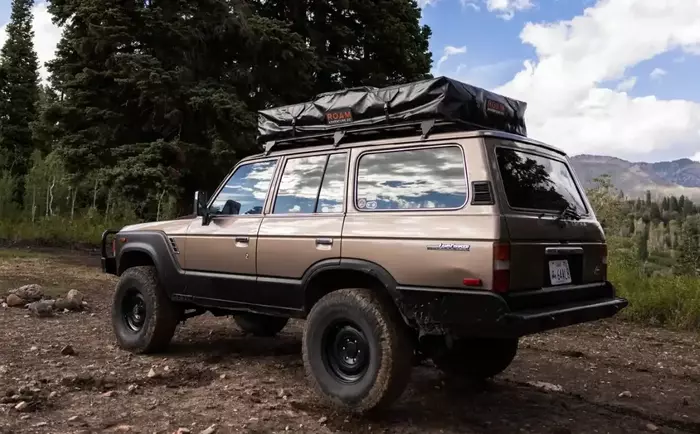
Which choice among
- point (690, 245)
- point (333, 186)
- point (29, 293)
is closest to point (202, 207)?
point (333, 186)

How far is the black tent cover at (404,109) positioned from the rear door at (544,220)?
1.23 feet

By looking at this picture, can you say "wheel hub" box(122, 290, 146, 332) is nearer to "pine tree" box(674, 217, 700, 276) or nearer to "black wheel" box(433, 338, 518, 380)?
"black wheel" box(433, 338, 518, 380)

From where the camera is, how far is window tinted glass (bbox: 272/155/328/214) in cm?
473

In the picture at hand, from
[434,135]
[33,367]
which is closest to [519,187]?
[434,135]

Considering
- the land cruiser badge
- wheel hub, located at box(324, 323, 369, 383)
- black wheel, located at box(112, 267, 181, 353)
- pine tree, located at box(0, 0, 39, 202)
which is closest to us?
the land cruiser badge

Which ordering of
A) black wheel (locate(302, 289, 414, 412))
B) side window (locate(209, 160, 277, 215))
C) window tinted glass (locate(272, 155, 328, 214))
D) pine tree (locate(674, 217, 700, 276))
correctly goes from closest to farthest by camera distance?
black wheel (locate(302, 289, 414, 412)) → window tinted glass (locate(272, 155, 328, 214)) → side window (locate(209, 160, 277, 215)) → pine tree (locate(674, 217, 700, 276))

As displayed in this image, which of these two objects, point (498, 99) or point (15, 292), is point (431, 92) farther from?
point (15, 292)

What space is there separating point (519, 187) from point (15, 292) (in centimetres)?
748

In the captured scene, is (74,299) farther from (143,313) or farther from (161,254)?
(161,254)

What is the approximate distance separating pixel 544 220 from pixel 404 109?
1283mm

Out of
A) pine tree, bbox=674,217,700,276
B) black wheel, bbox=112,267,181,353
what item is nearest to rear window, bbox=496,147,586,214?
black wheel, bbox=112,267,181,353

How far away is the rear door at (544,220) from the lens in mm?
3713

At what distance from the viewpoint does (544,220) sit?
3945 mm

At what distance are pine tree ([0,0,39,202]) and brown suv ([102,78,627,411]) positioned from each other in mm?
31255
